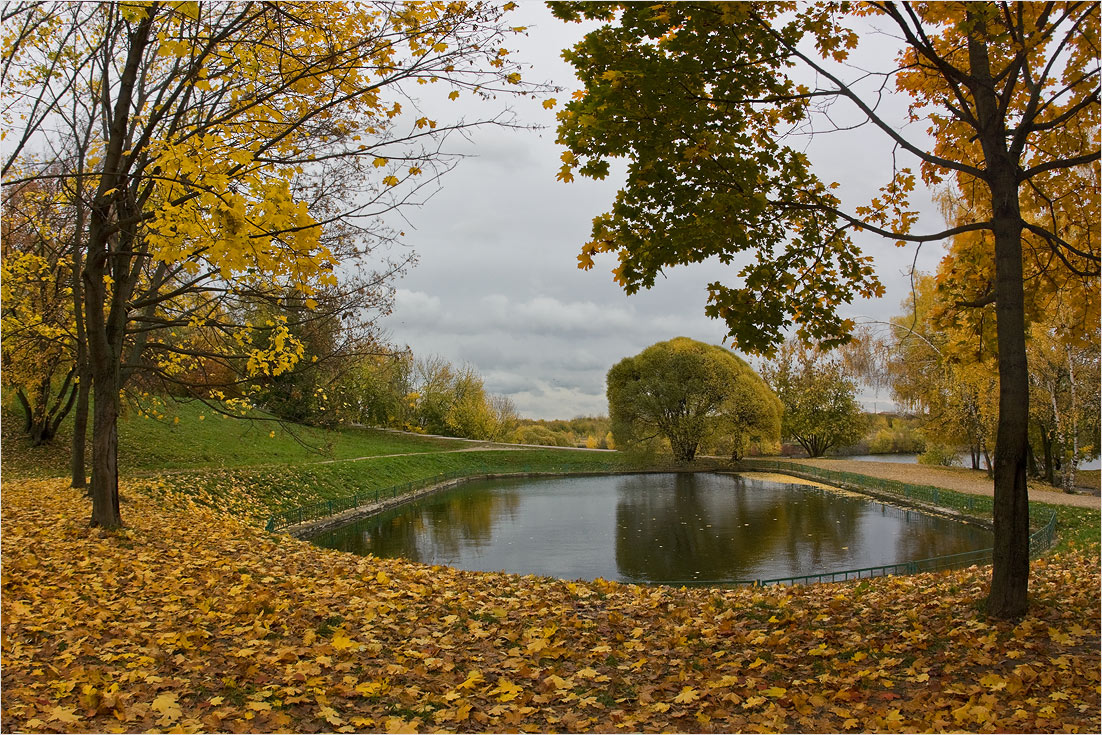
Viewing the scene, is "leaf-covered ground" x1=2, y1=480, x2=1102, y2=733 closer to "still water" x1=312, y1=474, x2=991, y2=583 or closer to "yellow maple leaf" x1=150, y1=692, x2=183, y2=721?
"yellow maple leaf" x1=150, y1=692, x2=183, y2=721

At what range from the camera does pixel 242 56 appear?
7027 millimetres

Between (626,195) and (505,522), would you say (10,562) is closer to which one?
(626,195)

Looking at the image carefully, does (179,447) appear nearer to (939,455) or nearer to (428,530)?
(428,530)

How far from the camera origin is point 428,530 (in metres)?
18.6

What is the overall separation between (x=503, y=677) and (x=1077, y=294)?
8.05m

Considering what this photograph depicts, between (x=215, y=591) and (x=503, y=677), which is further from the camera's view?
(x=215, y=591)

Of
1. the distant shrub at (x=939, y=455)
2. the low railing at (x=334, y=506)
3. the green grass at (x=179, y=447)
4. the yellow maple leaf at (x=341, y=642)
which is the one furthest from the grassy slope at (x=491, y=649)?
the distant shrub at (x=939, y=455)

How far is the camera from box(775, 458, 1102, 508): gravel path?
19.4m

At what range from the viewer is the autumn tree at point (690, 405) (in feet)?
121

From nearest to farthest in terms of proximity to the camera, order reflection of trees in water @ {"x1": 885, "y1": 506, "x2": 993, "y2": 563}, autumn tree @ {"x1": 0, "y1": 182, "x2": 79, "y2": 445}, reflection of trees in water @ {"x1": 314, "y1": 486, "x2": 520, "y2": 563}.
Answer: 1. autumn tree @ {"x1": 0, "y1": 182, "x2": 79, "y2": 445}
2. reflection of trees in water @ {"x1": 885, "y1": 506, "x2": 993, "y2": 563}
3. reflection of trees in water @ {"x1": 314, "y1": 486, "x2": 520, "y2": 563}

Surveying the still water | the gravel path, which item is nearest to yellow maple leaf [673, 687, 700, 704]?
the still water

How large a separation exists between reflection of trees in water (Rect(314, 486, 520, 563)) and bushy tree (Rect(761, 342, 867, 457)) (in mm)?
24969

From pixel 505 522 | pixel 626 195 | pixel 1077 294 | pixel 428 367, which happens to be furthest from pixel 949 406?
pixel 428 367

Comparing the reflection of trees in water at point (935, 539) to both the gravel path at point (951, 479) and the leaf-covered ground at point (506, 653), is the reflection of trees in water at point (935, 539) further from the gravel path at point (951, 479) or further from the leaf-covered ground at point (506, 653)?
the leaf-covered ground at point (506, 653)
